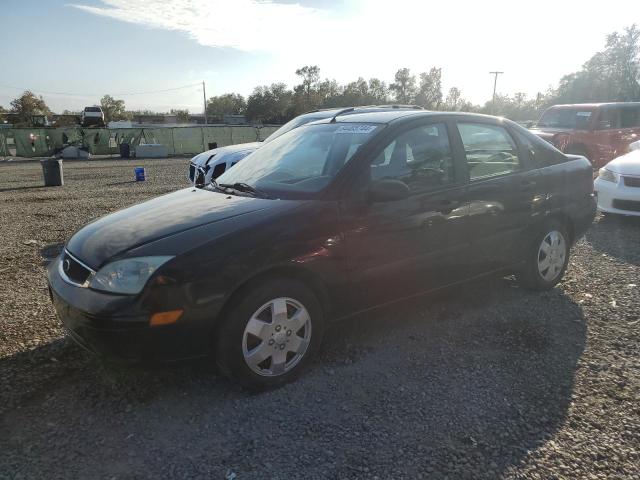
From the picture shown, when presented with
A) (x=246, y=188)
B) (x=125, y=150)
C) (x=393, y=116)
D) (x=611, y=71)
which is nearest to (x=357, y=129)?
(x=393, y=116)

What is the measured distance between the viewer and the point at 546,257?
4.49 metres

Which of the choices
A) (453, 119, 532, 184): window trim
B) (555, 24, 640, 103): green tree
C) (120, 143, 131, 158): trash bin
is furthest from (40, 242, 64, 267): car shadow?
(555, 24, 640, 103): green tree

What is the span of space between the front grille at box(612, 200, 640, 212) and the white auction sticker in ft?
18.3

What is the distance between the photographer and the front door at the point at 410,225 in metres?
3.20

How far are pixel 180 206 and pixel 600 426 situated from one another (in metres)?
2.89

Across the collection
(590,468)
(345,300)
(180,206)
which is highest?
(180,206)

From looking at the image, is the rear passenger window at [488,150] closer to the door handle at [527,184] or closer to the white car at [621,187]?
the door handle at [527,184]

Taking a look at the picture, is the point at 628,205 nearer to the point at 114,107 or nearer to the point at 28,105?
the point at 28,105

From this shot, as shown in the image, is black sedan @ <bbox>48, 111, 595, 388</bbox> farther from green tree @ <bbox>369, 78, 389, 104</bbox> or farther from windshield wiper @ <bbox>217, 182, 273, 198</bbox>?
green tree @ <bbox>369, 78, 389, 104</bbox>

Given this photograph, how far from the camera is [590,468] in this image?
7.63 ft

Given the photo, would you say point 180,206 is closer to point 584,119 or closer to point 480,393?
point 480,393

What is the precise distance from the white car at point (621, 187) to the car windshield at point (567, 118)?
520cm

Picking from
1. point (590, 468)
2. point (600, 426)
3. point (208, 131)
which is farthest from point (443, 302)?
point (208, 131)

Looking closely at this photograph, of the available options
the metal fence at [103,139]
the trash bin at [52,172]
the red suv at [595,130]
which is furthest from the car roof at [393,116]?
the metal fence at [103,139]
